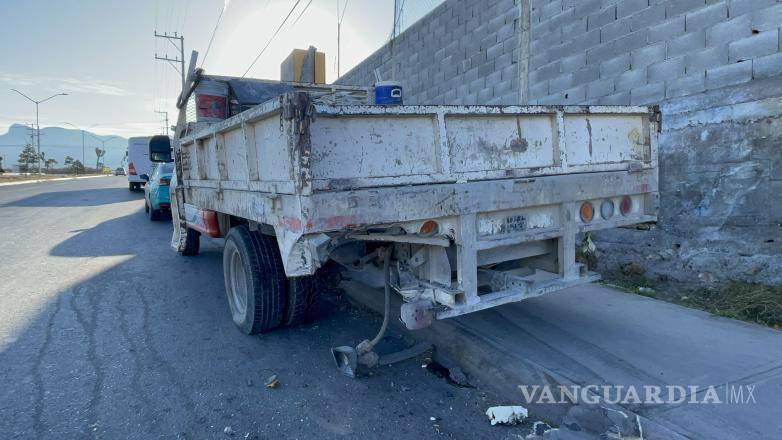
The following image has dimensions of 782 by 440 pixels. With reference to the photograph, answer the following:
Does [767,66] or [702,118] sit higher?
[767,66]

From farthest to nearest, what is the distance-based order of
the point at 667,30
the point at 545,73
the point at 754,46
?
the point at 545,73 → the point at 667,30 → the point at 754,46

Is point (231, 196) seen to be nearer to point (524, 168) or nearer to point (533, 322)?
point (524, 168)

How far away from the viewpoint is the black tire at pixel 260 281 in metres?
4.26

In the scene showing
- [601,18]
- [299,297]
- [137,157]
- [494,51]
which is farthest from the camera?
[137,157]

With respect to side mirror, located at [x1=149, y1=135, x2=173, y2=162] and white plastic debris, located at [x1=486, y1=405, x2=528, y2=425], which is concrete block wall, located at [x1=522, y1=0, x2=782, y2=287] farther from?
side mirror, located at [x1=149, y1=135, x2=173, y2=162]

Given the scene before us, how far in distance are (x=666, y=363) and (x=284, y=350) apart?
290cm

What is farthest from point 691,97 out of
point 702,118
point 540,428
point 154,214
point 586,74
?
point 154,214

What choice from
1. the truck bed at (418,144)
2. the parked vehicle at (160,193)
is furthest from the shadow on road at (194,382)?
the parked vehicle at (160,193)

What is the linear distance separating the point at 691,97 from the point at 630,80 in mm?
822

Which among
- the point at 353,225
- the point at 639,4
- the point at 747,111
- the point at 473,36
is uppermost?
the point at 473,36

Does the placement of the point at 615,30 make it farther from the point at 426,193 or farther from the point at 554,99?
the point at 426,193

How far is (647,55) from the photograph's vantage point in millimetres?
5609

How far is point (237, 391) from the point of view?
11.2ft

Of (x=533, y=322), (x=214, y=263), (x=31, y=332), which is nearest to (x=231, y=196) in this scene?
(x=31, y=332)
